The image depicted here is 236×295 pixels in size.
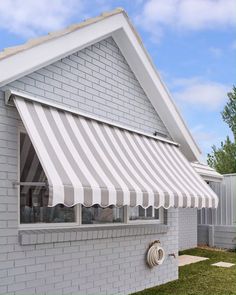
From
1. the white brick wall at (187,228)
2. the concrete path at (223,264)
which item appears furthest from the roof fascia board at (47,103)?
the white brick wall at (187,228)

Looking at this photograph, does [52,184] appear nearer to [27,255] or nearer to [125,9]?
[27,255]

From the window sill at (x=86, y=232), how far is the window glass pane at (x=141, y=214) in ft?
0.77

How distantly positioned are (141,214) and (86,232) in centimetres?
376

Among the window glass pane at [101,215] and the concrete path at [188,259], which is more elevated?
the window glass pane at [101,215]

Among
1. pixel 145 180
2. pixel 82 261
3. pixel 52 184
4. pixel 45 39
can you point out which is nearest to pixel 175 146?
pixel 145 180

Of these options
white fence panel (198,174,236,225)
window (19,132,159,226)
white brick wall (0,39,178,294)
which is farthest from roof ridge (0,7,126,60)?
white fence panel (198,174,236,225)

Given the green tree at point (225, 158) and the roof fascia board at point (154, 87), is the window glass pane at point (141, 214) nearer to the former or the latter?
the roof fascia board at point (154, 87)

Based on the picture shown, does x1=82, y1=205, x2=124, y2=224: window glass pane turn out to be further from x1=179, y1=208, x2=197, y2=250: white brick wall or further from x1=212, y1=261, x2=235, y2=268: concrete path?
x1=179, y1=208, x2=197, y2=250: white brick wall

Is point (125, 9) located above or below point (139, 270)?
above

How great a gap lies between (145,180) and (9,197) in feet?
A: 11.7

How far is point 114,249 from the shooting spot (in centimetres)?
1205

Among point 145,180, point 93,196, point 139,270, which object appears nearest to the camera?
point 93,196

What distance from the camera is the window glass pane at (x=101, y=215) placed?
1158 centimetres

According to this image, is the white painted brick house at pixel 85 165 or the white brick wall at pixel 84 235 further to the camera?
the white brick wall at pixel 84 235
